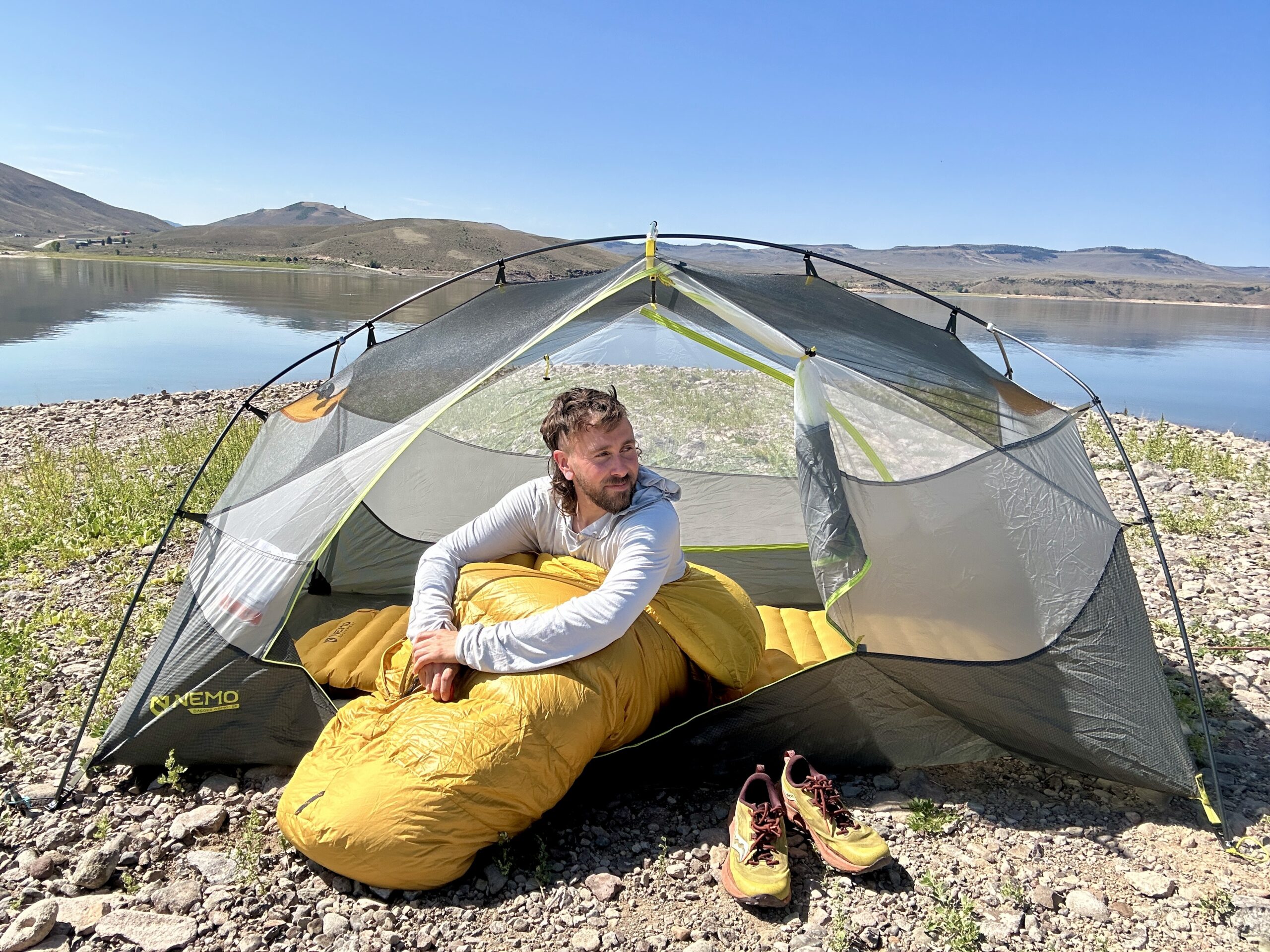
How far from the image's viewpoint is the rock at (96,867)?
99.3 inches

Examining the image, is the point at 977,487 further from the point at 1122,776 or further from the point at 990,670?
the point at 1122,776

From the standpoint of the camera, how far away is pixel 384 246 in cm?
8412

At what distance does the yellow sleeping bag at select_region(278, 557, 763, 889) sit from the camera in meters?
2.47

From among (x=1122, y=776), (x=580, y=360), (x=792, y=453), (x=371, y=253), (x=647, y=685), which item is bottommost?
(x=1122, y=776)

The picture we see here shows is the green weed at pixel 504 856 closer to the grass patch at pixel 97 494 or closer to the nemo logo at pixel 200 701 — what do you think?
the nemo logo at pixel 200 701

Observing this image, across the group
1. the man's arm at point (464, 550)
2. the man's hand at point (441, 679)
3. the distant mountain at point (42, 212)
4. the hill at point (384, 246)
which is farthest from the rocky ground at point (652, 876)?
the distant mountain at point (42, 212)

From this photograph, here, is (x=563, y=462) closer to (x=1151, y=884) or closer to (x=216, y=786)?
(x=216, y=786)

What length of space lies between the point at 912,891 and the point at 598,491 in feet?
5.14

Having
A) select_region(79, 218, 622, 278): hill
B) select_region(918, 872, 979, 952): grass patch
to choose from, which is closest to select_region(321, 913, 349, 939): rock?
select_region(918, 872, 979, 952): grass patch

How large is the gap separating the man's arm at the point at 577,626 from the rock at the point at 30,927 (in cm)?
128

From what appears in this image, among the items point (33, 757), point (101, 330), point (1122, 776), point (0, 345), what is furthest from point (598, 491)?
point (101, 330)

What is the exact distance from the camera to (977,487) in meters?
3.42

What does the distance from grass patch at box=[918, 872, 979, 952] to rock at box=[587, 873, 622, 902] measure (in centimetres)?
89

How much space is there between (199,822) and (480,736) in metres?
1.05
